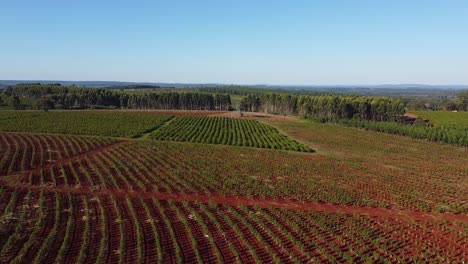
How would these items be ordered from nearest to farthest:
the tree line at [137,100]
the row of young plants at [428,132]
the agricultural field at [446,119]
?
the row of young plants at [428,132]
the agricultural field at [446,119]
the tree line at [137,100]

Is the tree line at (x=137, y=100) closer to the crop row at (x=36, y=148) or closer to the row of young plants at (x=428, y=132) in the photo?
the row of young plants at (x=428, y=132)

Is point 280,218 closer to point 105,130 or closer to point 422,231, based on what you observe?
point 422,231

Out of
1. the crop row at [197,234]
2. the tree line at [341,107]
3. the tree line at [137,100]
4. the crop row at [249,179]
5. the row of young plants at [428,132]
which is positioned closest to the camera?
the crop row at [197,234]

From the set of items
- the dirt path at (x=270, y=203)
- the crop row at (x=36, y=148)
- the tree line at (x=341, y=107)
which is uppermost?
the tree line at (x=341, y=107)

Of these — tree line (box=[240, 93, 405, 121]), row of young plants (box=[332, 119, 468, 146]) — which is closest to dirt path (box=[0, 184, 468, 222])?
row of young plants (box=[332, 119, 468, 146])

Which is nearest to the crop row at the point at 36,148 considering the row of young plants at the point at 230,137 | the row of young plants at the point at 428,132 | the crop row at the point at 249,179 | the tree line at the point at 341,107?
the crop row at the point at 249,179

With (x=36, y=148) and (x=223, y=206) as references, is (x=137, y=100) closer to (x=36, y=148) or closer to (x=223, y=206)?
(x=36, y=148)

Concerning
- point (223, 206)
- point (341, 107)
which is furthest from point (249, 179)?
point (341, 107)
